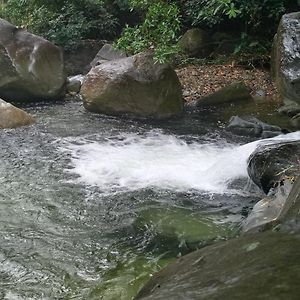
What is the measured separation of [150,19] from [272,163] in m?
4.58

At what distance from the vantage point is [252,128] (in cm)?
752

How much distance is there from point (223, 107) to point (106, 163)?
11.3 feet

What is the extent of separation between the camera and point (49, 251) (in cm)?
406

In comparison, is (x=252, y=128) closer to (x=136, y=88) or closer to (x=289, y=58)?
(x=289, y=58)

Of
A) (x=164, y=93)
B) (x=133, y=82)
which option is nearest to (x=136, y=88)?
(x=133, y=82)

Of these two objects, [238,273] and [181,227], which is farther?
[181,227]

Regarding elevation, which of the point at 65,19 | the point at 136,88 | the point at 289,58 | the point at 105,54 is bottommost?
the point at 136,88

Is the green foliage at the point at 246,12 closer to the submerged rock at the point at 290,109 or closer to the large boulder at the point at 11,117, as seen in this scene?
the submerged rock at the point at 290,109

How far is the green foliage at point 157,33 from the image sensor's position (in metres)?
8.44

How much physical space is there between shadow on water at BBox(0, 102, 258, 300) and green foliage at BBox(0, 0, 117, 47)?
6326mm

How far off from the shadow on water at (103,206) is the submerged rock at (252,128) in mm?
238

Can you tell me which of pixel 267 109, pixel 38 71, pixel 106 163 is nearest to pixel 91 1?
pixel 38 71

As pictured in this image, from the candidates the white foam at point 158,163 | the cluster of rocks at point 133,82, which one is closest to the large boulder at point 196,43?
the cluster of rocks at point 133,82

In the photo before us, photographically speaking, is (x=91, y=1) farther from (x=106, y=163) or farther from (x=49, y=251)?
(x=49, y=251)
